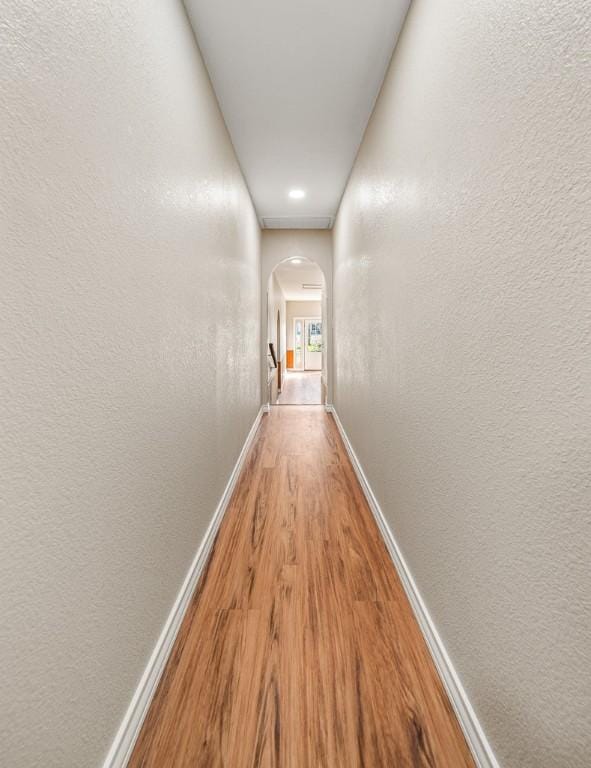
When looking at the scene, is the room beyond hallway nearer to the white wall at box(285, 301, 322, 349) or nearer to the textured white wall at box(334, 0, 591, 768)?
the white wall at box(285, 301, 322, 349)

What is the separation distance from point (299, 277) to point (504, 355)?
747 centimetres

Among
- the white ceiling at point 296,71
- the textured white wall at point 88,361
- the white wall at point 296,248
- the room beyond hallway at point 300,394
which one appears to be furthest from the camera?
the room beyond hallway at point 300,394

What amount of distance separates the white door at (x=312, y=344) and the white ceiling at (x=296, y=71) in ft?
32.8

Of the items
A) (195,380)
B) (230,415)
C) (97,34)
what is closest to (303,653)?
(195,380)

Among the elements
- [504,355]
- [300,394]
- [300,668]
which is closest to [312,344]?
[300,394]

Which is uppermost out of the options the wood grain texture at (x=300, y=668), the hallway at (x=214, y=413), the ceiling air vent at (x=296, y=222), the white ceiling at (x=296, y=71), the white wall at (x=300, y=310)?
the ceiling air vent at (x=296, y=222)

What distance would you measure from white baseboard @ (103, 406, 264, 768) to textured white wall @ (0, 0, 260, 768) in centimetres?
5

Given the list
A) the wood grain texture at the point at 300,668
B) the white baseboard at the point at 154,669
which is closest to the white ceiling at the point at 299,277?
the wood grain texture at the point at 300,668

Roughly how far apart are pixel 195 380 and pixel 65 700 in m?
1.19

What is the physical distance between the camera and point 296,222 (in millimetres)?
4535

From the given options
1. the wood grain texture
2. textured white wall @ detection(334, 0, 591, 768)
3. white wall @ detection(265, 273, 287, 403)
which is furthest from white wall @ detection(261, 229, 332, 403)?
the wood grain texture

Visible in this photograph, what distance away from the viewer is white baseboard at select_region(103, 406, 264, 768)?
3.02 feet

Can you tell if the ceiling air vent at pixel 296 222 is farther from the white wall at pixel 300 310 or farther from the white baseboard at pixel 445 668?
the white wall at pixel 300 310

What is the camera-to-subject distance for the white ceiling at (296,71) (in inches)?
62.5
